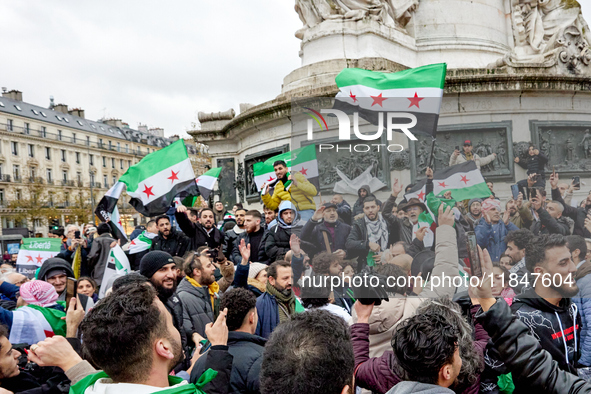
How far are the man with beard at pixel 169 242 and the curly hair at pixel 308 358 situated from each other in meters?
6.41

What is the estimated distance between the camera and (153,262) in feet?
16.8

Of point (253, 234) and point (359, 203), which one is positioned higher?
point (359, 203)

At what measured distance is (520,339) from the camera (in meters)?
2.60

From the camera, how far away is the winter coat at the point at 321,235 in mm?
3873

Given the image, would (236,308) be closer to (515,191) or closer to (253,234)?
(515,191)

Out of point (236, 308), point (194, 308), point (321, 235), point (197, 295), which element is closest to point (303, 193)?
point (321, 235)

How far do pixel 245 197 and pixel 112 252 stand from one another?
667 centimetres

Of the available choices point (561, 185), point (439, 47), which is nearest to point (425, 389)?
point (561, 185)

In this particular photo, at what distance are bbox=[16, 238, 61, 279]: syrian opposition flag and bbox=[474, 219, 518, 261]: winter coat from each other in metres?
9.24

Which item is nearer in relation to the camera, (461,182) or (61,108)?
(461,182)

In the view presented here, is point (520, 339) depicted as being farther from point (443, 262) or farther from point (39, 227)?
point (39, 227)

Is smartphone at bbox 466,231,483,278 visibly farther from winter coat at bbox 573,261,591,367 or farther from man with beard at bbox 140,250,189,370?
man with beard at bbox 140,250,189,370

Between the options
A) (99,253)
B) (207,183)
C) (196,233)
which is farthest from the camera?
(207,183)

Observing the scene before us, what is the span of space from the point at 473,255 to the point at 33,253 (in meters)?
9.62
